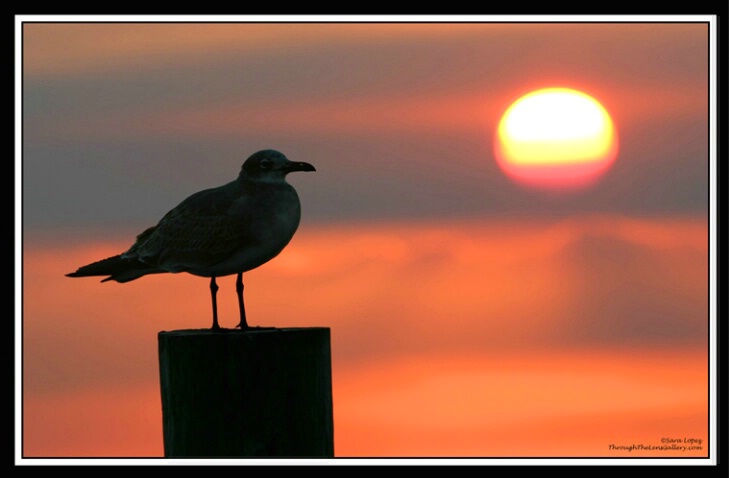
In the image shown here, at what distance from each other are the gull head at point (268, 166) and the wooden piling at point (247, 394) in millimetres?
4588

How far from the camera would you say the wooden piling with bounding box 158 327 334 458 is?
9.59 metres

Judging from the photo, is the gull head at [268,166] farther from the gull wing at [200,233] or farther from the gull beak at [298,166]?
the gull wing at [200,233]

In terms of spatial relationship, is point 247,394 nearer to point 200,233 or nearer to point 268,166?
point 200,233

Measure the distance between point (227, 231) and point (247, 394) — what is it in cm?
446

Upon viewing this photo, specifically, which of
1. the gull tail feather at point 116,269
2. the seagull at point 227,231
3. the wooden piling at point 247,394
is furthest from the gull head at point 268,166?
the wooden piling at point 247,394

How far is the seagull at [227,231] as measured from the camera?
13742 millimetres

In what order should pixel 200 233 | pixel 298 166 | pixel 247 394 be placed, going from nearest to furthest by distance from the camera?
pixel 247 394
pixel 200 233
pixel 298 166

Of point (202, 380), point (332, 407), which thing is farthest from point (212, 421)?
point (332, 407)

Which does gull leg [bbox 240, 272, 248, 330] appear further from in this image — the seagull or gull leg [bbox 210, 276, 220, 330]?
gull leg [bbox 210, 276, 220, 330]

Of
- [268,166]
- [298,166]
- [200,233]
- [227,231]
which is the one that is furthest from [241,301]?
[298,166]

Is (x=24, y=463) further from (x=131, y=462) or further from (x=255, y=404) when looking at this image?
(x=255, y=404)

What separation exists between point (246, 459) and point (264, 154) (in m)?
5.51

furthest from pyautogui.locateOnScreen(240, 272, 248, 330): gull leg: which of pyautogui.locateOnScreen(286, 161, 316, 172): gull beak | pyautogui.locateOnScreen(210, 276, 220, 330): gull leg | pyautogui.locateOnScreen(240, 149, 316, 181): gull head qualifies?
pyautogui.locateOnScreen(286, 161, 316, 172): gull beak

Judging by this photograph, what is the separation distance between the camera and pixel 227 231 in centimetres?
1378
